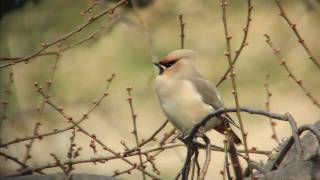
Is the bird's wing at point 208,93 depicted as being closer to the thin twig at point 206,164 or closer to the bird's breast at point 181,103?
the bird's breast at point 181,103

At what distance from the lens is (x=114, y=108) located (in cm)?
977

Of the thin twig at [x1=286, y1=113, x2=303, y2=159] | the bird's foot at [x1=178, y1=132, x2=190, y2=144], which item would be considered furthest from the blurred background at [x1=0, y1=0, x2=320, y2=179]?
the thin twig at [x1=286, y1=113, x2=303, y2=159]

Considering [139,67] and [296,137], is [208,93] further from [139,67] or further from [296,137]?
[139,67]

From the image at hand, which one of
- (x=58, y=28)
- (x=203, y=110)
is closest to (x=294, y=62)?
(x=58, y=28)

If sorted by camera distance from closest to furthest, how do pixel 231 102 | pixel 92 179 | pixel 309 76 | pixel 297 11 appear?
pixel 92 179, pixel 231 102, pixel 309 76, pixel 297 11

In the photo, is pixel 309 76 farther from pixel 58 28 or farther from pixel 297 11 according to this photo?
pixel 58 28

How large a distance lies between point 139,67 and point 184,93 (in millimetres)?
7068

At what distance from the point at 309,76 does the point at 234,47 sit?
1.36 meters

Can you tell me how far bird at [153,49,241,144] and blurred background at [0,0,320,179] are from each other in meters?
4.01

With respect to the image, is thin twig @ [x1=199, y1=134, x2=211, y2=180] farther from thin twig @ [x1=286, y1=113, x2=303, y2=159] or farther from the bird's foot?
thin twig @ [x1=286, y1=113, x2=303, y2=159]

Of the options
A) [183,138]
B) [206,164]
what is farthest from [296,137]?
[183,138]

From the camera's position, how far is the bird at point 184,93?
3.69m

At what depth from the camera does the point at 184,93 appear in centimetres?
375

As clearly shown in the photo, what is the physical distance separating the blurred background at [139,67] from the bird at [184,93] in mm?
4012
